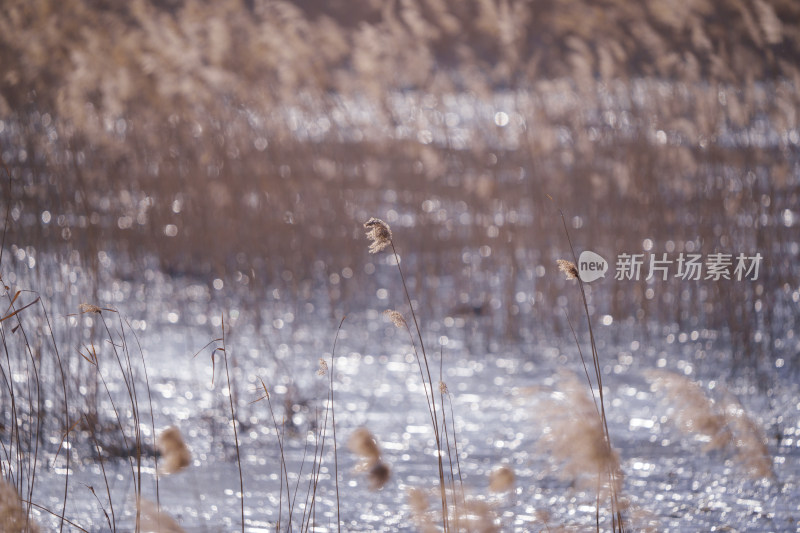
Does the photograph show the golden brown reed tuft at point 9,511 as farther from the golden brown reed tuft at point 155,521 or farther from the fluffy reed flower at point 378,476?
→ the fluffy reed flower at point 378,476

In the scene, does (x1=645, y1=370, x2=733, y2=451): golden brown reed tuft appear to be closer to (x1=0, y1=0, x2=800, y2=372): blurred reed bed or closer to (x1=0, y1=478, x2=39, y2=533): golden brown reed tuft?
(x1=0, y1=478, x2=39, y2=533): golden brown reed tuft

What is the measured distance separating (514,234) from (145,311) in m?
1.47

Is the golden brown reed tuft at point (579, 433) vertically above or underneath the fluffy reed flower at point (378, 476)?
underneath

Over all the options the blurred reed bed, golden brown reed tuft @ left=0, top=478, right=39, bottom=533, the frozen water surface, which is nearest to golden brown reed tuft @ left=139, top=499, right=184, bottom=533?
golden brown reed tuft @ left=0, top=478, right=39, bottom=533

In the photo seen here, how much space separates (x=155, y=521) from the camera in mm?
1033

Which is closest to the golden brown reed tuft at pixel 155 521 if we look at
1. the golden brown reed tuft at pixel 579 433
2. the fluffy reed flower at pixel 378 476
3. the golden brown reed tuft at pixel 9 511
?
the golden brown reed tuft at pixel 9 511

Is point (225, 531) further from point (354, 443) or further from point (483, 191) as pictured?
point (483, 191)

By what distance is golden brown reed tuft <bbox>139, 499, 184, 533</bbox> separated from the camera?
1.00 metres

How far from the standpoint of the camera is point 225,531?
164 centimetres

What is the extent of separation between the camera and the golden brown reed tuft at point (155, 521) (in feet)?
3.30

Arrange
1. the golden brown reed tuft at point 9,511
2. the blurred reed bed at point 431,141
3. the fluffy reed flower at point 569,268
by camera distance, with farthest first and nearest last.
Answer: the blurred reed bed at point 431,141 < the fluffy reed flower at point 569,268 < the golden brown reed tuft at point 9,511

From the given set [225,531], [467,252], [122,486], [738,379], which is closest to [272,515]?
[225,531]

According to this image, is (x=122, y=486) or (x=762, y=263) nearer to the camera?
(x=122, y=486)

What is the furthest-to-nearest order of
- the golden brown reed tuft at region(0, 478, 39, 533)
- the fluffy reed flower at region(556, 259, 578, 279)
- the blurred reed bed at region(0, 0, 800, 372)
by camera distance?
the blurred reed bed at region(0, 0, 800, 372)
the fluffy reed flower at region(556, 259, 578, 279)
the golden brown reed tuft at region(0, 478, 39, 533)
